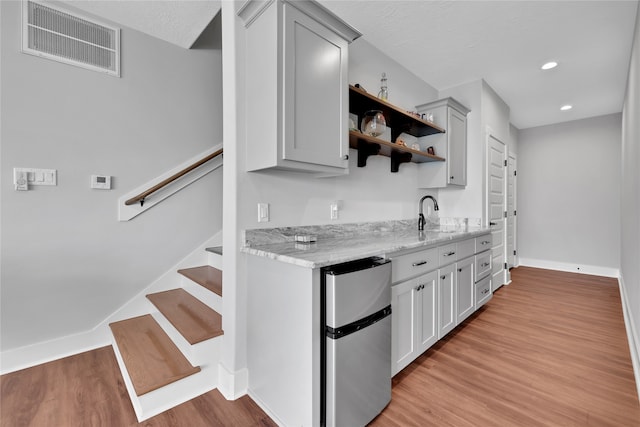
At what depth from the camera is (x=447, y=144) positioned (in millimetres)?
3158

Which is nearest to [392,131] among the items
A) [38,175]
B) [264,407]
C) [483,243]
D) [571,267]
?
[483,243]

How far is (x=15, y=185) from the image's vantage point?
196cm

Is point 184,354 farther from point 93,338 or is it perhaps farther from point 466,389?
point 466,389

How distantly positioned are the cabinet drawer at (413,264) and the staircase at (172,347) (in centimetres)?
119

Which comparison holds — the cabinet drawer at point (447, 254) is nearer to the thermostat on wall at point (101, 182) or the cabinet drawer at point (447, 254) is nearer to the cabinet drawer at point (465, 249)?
the cabinet drawer at point (465, 249)

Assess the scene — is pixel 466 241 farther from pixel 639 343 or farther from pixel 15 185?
pixel 15 185

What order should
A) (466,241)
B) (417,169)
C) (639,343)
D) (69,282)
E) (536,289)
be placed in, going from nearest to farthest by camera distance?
1. (639,343)
2. (69,282)
3. (466,241)
4. (417,169)
5. (536,289)

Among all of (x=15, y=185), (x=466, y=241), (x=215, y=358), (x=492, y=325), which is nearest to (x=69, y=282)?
(x=15, y=185)

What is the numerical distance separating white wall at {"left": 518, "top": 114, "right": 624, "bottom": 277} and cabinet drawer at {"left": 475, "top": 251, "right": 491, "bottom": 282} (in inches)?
126

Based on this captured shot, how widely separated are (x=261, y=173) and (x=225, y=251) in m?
0.55

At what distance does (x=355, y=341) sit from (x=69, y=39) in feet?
9.66

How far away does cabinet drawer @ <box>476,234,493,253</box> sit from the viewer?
2.88m

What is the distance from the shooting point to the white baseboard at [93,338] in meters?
1.97

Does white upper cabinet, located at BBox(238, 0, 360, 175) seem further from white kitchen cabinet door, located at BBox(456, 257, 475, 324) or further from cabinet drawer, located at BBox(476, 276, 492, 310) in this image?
cabinet drawer, located at BBox(476, 276, 492, 310)
